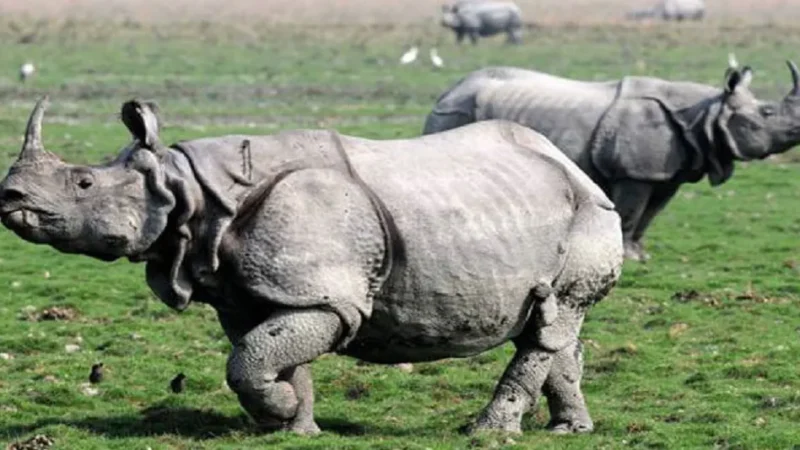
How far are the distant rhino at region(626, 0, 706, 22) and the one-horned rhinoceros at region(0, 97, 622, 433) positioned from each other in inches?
2907

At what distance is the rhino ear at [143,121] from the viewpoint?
11.1 meters

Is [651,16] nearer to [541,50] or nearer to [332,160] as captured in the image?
[541,50]

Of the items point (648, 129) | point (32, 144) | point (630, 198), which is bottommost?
point (630, 198)

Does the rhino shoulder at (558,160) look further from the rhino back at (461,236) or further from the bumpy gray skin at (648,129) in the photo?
the bumpy gray skin at (648,129)

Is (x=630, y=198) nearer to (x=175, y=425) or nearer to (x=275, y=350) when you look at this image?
(x=175, y=425)

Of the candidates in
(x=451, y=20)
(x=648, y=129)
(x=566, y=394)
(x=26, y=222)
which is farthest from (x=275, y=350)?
(x=451, y=20)

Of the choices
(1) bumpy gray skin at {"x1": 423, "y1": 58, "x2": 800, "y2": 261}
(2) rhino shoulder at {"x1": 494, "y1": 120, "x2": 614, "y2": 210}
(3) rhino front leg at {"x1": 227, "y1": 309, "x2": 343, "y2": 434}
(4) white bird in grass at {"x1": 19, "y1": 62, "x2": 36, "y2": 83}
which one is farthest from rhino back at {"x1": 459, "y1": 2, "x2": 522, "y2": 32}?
(3) rhino front leg at {"x1": 227, "y1": 309, "x2": 343, "y2": 434}

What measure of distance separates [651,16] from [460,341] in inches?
3012

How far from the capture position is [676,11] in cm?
8506

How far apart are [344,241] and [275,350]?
0.67m

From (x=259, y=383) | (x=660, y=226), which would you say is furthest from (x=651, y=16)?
(x=259, y=383)

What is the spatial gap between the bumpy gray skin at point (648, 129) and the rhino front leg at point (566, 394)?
8531 mm

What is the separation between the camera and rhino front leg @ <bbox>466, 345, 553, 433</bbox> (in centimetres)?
1188

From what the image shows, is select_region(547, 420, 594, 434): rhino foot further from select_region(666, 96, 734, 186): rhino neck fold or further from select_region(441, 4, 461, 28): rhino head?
select_region(441, 4, 461, 28): rhino head
